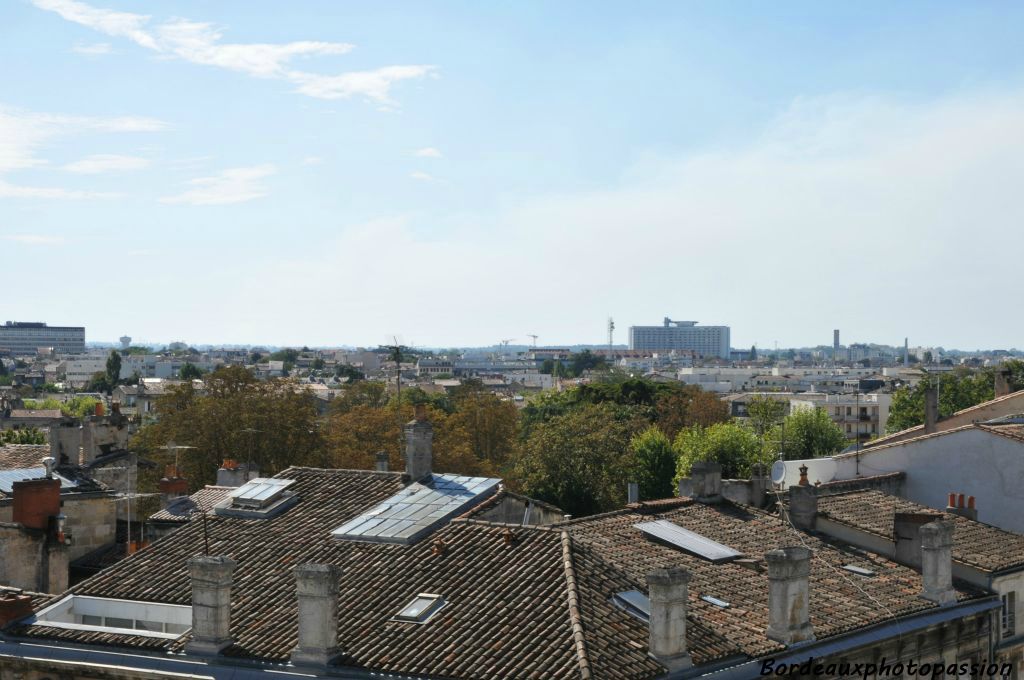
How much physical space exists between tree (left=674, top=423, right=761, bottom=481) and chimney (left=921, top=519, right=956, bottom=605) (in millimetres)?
32905

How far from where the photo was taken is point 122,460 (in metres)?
40.7

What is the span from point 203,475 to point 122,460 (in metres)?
12.4

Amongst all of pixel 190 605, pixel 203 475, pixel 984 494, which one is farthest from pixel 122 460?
pixel 984 494

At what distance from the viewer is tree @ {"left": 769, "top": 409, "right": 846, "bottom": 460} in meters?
68.4

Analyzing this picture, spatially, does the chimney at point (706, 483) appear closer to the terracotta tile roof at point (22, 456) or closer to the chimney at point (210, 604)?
the chimney at point (210, 604)

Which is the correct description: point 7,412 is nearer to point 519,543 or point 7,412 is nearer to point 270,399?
point 270,399

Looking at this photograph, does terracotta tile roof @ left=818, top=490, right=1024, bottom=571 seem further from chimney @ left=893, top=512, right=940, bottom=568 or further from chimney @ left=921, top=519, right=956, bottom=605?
chimney @ left=921, top=519, right=956, bottom=605

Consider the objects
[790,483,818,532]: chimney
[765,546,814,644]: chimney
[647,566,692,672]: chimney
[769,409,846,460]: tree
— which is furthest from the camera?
[769,409,846,460]: tree

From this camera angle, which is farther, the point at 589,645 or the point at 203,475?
the point at 203,475

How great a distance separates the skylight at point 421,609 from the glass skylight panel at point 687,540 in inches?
208

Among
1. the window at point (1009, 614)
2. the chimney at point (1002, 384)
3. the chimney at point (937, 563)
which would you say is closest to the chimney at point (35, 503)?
the chimney at point (937, 563)

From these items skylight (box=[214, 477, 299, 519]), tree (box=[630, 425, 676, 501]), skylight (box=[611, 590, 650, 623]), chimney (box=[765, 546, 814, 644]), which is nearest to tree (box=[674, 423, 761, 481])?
tree (box=[630, 425, 676, 501])

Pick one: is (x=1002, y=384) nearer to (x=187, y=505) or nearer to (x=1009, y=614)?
(x=1009, y=614)

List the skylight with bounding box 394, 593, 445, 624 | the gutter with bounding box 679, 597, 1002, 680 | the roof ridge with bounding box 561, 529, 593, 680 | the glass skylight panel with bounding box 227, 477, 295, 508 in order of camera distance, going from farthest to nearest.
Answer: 1. the glass skylight panel with bounding box 227, 477, 295, 508
2. the skylight with bounding box 394, 593, 445, 624
3. the gutter with bounding box 679, 597, 1002, 680
4. the roof ridge with bounding box 561, 529, 593, 680
